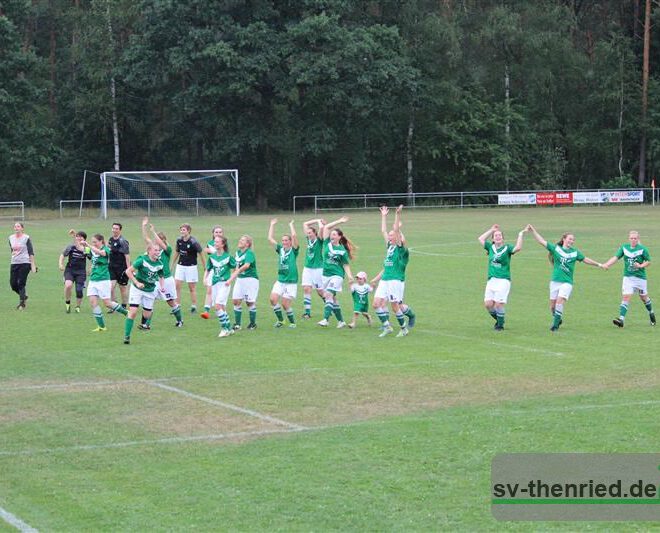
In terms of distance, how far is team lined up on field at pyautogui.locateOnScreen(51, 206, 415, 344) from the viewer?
2081 cm

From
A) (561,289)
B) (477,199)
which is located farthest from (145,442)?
(477,199)

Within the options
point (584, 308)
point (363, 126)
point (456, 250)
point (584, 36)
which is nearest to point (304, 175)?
point (363, 126)

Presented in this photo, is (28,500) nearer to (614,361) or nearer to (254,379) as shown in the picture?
(254,379)

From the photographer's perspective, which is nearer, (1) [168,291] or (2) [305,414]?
(2) [305,414]

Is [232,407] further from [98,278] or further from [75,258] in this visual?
[75,258]

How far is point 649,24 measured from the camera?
8081cm

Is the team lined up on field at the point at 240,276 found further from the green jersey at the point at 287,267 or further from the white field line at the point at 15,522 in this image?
the white field line at the point at 15,522

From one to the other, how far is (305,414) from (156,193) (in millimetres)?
52586

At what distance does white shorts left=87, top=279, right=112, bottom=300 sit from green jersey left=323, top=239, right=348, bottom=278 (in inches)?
181

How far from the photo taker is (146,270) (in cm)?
2067

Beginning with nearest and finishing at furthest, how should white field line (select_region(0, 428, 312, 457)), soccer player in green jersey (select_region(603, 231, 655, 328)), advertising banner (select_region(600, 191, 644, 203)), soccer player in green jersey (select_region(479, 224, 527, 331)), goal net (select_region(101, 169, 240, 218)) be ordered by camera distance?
white field line (select_region(0, 428, 312, 457)) < soccer player in green jersey (select_region(479, 224, 527, 331)) < soccer player in green jersey (select_region(603, 231, 655, 328)) < goal net (select_region(101, 169, 240, 218)) < advertising banner (select_region(600, 191, 644, 203))

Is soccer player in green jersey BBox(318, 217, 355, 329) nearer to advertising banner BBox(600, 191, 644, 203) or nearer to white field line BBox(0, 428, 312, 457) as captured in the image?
white field line BBox(0, 428, 312, 457)

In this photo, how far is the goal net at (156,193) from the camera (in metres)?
65.0

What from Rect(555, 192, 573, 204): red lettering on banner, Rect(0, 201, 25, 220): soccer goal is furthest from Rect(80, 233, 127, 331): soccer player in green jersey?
Rect(555, 192, 573, 204): red lettering on banner
